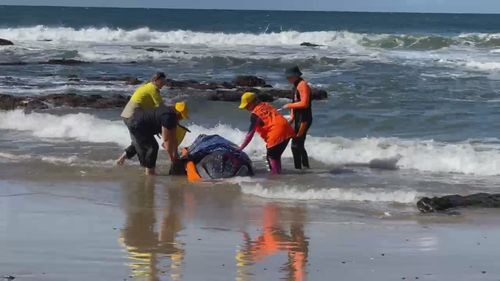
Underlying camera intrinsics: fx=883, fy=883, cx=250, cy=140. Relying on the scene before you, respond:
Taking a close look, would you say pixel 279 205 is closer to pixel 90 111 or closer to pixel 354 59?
pixel 90 111

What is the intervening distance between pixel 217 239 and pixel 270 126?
3.94 metres

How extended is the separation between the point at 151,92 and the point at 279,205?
263 cm

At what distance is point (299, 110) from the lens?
1165 cm

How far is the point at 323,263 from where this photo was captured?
21.7 ft

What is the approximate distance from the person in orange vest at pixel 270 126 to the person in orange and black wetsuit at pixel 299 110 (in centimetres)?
32

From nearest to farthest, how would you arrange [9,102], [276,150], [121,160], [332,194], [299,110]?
[332,194]
[276,150]
[299,110]
[121,160]
[9,102]

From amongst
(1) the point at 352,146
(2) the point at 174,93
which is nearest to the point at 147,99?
(1) the point at 352,146

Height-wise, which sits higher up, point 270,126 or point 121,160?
point 270,126

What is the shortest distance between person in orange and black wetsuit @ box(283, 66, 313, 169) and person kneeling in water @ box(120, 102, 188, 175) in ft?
5.22

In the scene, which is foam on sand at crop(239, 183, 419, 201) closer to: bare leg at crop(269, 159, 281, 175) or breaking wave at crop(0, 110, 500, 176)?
bare leg at crop(269, 159, 281, 175)

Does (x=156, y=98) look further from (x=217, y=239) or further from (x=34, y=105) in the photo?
(x=34, y=105)

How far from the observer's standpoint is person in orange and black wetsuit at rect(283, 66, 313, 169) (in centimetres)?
1152

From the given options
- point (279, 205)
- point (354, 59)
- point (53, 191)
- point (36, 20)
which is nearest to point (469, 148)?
point (279, 205)

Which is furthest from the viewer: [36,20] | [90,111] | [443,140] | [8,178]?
[36,20]
